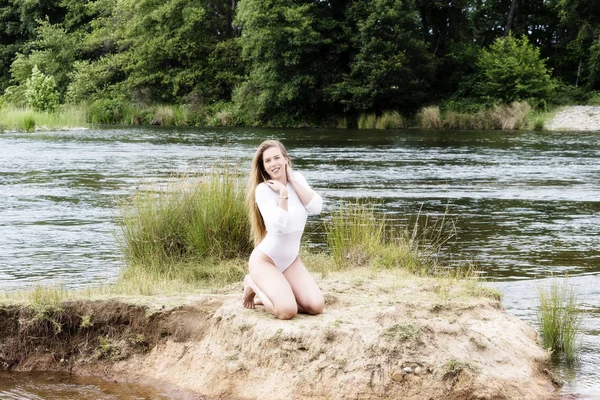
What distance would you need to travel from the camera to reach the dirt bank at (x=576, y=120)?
126 feet

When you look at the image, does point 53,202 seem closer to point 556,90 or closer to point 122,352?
point 122,352

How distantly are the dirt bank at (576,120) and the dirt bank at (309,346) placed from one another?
33.9m

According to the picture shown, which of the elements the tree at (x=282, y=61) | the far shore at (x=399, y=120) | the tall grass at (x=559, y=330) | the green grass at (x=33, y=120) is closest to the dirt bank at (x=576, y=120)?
the far shore at (x=399, y=120)

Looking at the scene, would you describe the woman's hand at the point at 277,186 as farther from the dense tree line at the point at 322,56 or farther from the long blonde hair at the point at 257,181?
the dense tree line at the point at 322,56

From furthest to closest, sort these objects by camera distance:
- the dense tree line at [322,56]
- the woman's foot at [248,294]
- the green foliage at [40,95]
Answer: the green foliage at [40,95] → the dense tree line at [322,56] → the woman's foot at [248,294]

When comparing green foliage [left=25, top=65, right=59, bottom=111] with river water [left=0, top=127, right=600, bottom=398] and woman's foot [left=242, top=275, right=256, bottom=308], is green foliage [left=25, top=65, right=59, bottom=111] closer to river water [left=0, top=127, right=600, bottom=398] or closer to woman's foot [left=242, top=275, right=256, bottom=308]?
river water [left=0, top=127, right=600, bottom=398]

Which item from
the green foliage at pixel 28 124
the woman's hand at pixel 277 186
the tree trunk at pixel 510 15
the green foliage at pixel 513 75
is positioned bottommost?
the green foliage at pixel 28 124

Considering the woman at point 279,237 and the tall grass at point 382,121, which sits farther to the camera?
the tall grass at point 382,121

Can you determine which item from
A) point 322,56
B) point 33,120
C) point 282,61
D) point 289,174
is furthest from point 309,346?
point 322,56

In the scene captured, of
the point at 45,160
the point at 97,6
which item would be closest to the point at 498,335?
the point at 45,160

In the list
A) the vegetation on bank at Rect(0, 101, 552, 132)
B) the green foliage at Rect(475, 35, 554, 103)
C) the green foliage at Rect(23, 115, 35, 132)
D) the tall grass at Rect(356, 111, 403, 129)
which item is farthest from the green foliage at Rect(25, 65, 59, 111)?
the green foliage at Rect(475, 35, 554, 103)

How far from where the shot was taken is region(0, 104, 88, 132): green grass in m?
37.4

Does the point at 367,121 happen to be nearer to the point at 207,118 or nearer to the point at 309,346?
the point at 207,118

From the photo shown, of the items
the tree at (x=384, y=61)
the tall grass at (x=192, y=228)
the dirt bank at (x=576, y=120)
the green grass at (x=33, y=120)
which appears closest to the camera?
the tall grass at (x=192, y=228)
